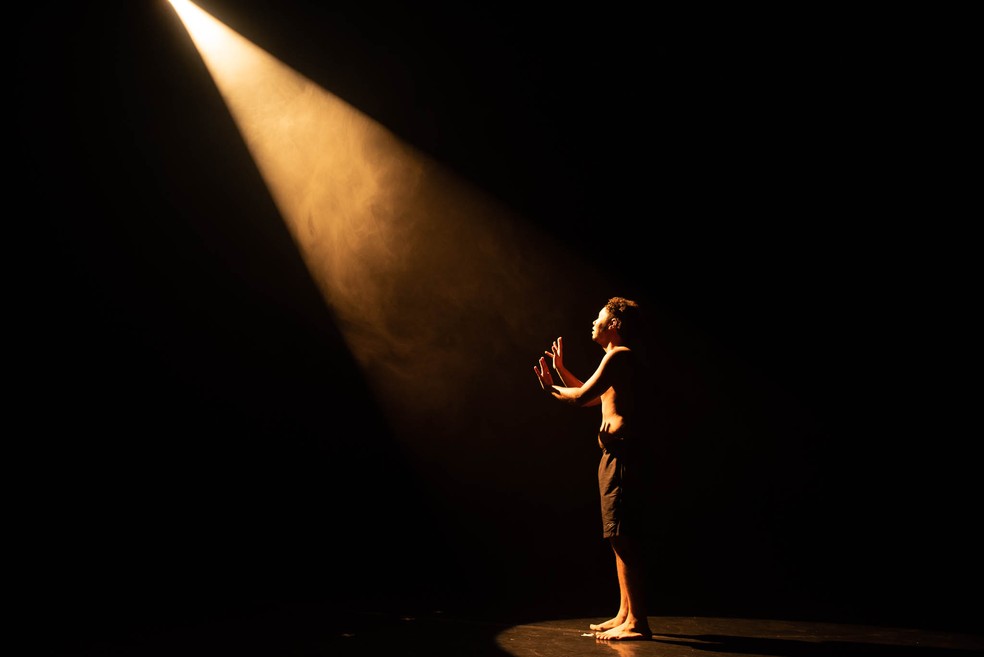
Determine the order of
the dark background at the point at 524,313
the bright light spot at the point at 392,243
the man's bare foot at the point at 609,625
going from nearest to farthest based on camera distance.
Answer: the man's bare foot at the point at 609,625 → the dark background at the point at 524,313 → the bright light spot at the point at 392,243

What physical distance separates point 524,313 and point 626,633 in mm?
2016

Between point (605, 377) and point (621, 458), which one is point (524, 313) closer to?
point (605, 377)

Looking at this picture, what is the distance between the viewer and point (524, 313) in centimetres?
400

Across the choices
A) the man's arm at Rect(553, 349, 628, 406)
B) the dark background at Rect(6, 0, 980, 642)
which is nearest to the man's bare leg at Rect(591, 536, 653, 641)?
the man's arm at Rect(553, 349, 628, 406)

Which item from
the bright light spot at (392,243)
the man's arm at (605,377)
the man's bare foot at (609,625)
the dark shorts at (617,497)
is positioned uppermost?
the bright light spot at (392,243)

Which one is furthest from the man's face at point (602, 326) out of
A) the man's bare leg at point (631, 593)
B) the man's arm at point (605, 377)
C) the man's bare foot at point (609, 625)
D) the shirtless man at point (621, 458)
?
the man's bare foot at point (609, 625)

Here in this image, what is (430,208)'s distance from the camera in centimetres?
404

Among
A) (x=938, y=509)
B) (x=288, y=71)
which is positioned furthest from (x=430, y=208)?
(x=938, y=509)

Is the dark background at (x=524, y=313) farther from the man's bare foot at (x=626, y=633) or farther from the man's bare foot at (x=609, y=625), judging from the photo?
the man's bare foot at (x=626, y=633)

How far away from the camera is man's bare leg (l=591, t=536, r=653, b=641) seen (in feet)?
7.75

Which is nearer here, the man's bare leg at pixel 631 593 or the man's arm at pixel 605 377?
the man's bare leg at pixel 631 593

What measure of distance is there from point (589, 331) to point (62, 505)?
2832 mm

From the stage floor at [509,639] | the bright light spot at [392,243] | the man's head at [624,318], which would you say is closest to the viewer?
the stage floor at [509,639]

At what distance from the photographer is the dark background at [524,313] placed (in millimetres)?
3289
